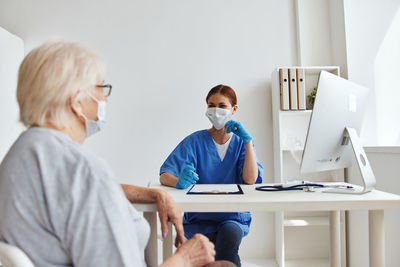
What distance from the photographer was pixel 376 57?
2.78 metres

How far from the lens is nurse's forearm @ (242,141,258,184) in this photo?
185 cm

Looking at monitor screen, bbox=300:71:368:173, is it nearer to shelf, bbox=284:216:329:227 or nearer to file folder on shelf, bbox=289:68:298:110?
file folder on shelf, bbox=289:68:298:110

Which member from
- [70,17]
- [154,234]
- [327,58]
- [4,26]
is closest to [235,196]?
[154,234]

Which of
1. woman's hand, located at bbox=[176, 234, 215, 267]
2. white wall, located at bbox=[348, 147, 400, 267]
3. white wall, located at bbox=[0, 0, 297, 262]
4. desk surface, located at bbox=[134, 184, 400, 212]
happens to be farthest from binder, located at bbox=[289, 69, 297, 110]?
woman's hand, located at bbox=[176, 234, 215, 267]

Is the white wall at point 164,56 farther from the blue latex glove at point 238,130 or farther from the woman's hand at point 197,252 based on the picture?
the woman's hand at point 197,252

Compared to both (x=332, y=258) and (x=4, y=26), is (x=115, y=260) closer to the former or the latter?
(x=332, y=258)

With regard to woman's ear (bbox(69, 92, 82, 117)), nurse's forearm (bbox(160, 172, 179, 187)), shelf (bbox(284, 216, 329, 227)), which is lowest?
shelf (bbox(284, 216, 329, 227))

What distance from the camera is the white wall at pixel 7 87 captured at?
8.84ft

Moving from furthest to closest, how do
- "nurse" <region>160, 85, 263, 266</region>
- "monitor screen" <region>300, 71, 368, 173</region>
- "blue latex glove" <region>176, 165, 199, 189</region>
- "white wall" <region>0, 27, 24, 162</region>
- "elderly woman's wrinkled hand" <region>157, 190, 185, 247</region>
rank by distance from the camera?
"white wall" <region>0, 27, 24, 162</region> < "nurse" <region>160, 85, 263, 266</region> < "blue latex glove" <region>176, 165, 199, 189</region> < "monitor screen" <region>300, 71, 368, 173</region> < "elderly woman's wrinkled hand" <region>157, 190, 185, 247</region>

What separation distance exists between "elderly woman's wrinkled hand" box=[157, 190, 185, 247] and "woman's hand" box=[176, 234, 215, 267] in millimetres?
165

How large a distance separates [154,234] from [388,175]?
62.7 inches

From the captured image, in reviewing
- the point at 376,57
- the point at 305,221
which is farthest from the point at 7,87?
the point at 376,57

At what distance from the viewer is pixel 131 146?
10.0 feet

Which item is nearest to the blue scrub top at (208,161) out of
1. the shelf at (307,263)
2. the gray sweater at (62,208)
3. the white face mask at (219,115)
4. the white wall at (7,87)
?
the white face mask at (219,115)
